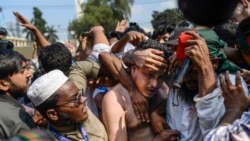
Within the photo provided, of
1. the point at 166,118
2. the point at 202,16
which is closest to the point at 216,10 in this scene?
the point at 202,16

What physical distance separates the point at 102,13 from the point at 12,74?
4623 centimetres

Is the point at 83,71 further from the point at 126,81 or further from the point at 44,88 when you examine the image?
the point at 44,88

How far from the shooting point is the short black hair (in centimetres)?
260

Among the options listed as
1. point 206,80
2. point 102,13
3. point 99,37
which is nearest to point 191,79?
point 206,80

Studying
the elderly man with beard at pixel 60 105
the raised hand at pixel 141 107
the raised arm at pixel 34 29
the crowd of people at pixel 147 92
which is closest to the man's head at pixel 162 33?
the raised arm at pixel 34 29

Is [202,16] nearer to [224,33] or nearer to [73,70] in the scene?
[73,70]

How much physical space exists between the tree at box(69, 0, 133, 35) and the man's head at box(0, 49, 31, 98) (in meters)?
42.9

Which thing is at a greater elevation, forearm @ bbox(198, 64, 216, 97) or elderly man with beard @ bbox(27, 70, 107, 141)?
forearm @ bbox(198, 64, 216, 97)

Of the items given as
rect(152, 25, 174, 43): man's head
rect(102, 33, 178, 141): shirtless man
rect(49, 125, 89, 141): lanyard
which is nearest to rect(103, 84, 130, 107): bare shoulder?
rect(102, 33, 178, 141): shirtless man

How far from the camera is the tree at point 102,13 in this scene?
155ft

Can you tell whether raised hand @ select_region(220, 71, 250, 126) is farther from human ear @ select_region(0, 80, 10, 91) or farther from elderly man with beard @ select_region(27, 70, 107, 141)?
human ear @ select_region(0, 80, 10, 91)

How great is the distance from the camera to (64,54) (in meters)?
2.84

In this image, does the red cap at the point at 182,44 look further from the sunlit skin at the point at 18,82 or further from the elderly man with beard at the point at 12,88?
the sunlit skin at the point at 18,82

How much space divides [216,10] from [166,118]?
136cm
